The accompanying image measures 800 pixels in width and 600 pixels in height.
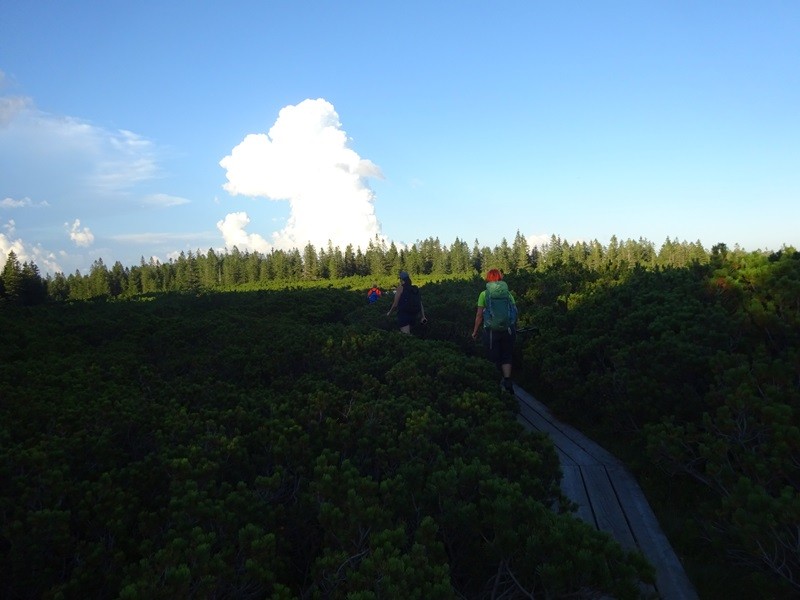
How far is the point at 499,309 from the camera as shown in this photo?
8.14 meters

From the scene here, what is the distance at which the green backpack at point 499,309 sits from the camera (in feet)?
26.6

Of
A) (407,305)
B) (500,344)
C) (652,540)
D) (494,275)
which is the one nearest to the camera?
(652,540)

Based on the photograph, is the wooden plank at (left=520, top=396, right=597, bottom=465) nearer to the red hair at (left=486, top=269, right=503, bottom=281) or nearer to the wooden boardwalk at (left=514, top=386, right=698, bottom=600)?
the wooden boardwalk at (left=514, top=386, right=698, bottom=600)

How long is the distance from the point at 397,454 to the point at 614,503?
2.24m

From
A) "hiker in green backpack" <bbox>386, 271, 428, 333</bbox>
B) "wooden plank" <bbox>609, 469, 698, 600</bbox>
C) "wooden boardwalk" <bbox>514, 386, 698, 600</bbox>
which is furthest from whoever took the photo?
"hiker in green backpack" <bbox>386, 271, 428, 333</bbox>

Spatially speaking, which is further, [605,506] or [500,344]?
[500,344]

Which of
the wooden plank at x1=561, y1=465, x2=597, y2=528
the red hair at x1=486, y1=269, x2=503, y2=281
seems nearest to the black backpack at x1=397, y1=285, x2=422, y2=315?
the red hair at x1=486, y1=269, x2=503, y2=281

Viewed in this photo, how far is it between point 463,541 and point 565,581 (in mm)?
786

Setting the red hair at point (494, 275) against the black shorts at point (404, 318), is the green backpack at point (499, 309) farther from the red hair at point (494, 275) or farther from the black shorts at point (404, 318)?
the black shorts at point (404, 318)

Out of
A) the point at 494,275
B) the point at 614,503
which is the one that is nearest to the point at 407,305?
the point at 494,275

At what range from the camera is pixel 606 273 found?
38.6 ft

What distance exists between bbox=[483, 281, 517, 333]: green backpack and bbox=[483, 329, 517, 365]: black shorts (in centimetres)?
9

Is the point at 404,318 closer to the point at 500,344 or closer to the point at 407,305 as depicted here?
the point at 407,305

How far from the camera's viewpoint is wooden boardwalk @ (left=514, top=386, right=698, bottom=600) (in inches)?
Result: 155
